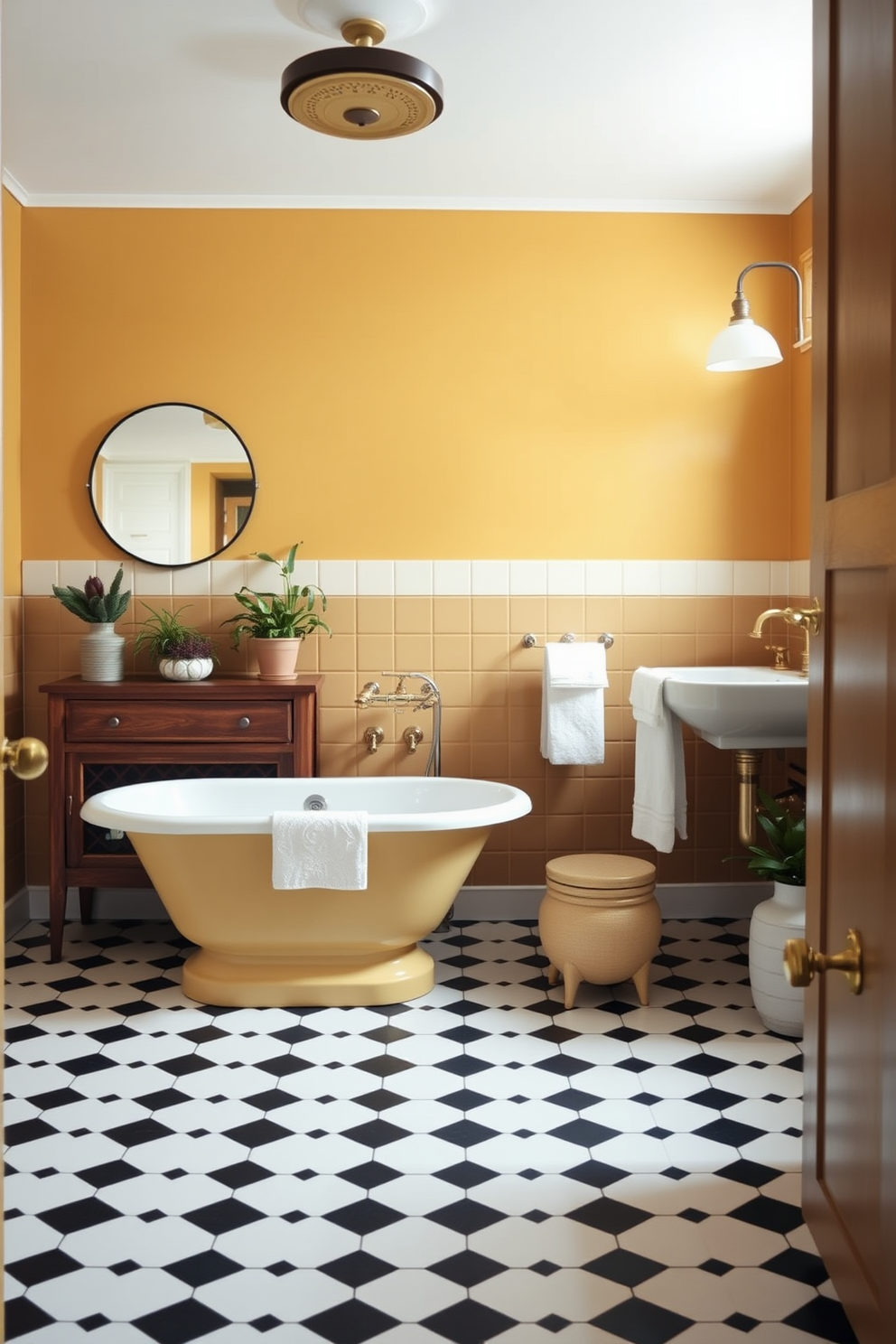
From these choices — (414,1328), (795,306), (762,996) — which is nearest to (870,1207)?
(414,1328)

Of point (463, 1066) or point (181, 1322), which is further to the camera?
point (463, 1066)

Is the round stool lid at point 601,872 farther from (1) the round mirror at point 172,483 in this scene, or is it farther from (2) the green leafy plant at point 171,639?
(1) the round mirror at point 172,483

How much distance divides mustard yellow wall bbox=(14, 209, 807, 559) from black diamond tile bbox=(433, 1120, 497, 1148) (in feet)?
7.20

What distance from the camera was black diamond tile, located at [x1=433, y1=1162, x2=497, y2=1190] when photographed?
241cm

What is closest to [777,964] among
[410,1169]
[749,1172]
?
[749,1172]

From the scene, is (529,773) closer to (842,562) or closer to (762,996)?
(762,996)

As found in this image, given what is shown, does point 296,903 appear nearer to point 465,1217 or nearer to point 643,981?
point 643,981

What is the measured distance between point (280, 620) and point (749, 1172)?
2405 millimetres

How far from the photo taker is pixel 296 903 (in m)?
3.37

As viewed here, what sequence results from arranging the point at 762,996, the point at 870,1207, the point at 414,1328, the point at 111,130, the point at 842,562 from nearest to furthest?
1. the point at 870,1207
2. the point at 842,562
3. the point at 414,1328
4. the point at 762,996
5. the point at 111,130

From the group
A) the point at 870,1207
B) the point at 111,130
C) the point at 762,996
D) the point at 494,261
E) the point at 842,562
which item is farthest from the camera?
the point at 494,261

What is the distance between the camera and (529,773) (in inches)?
172

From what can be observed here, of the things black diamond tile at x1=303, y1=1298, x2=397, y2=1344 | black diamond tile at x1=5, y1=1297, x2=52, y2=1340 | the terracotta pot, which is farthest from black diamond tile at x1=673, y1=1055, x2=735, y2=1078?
the terracotta pot

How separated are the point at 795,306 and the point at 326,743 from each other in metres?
2.37
